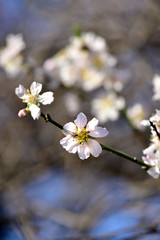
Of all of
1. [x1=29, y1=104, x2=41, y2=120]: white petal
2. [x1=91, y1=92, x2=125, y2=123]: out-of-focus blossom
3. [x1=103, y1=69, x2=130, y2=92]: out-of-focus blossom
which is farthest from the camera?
[x1=103, y1=69, x2=130, y2=92]: out-of-focus blossom

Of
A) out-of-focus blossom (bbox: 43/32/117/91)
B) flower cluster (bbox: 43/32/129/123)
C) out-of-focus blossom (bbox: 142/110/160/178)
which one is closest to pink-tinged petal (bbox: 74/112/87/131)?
out-of-focus blossom (bbox: 142/110/160/178)

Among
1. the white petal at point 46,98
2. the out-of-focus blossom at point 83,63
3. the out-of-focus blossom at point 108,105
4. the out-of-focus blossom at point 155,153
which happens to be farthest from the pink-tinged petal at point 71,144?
the out-of-focus blossom at point 83,63

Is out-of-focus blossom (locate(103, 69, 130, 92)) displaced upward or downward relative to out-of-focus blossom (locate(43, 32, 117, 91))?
downward

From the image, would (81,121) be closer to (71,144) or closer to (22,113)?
(71,144)

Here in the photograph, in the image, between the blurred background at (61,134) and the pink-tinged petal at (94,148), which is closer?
the pink-tinged petal at (94,148)

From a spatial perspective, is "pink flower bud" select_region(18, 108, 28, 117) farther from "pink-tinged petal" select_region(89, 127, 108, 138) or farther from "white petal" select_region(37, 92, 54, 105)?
"pink-tinged petal" select_region(89, 127, 108, 138)

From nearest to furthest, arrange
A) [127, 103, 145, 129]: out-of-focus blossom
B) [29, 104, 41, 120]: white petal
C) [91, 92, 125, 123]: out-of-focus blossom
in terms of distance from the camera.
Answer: [29, 104, 41, 120]: white petal, [127, 103, 145, 129]: out-of-focus blossom, [91, 92, 125, 123]: out-of-focus blossom

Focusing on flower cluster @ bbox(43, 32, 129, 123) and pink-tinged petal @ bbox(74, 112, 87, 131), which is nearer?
pink-tinged petal @ bbox(74, 112, 87, 131)

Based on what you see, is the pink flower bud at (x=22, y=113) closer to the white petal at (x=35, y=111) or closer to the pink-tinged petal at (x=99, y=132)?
the white petal at (x=35, y=111)
